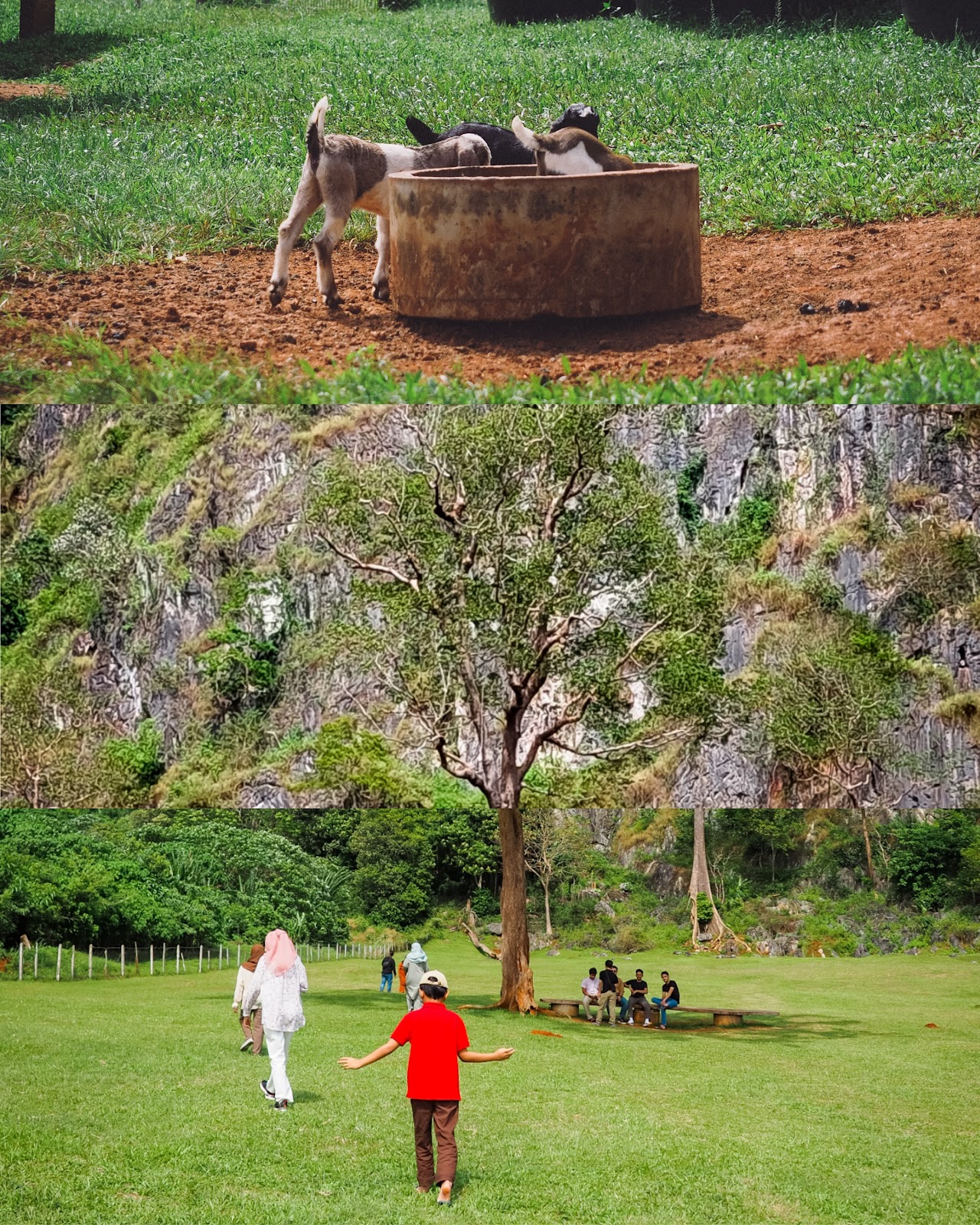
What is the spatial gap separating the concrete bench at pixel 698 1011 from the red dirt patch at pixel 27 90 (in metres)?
10.6

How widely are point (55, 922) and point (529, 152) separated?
33.8ft

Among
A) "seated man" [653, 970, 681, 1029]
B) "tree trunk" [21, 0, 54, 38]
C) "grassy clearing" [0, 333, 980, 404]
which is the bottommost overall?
"seated man" [653, 970, 681, 1029]

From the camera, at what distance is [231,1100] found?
9688 millimetres

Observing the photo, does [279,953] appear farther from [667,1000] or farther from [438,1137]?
[667,1000]

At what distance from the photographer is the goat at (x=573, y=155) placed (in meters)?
14.6

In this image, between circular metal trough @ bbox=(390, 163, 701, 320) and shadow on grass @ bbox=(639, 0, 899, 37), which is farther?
shadow on grass @ bbox=(639, 0, 899, 37)

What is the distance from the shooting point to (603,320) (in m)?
14.0

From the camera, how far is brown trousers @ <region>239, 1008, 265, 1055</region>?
38.5 ft

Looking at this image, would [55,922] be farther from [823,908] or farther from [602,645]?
[823,908]

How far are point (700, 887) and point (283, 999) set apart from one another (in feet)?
58.6

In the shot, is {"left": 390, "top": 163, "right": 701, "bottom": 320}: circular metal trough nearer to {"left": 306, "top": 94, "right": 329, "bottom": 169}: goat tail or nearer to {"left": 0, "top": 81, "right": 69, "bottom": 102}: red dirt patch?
{"left": 306, "top": 94, "right": 329, "bottom": 169}: goat tail

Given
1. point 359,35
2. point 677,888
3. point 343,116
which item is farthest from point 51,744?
point 677,888

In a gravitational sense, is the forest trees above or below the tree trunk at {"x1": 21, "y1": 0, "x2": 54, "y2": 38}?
below

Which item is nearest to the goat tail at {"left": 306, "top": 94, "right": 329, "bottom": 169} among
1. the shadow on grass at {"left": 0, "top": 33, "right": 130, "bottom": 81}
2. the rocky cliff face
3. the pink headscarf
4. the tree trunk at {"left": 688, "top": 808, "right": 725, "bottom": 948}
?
the rocky cliff face
